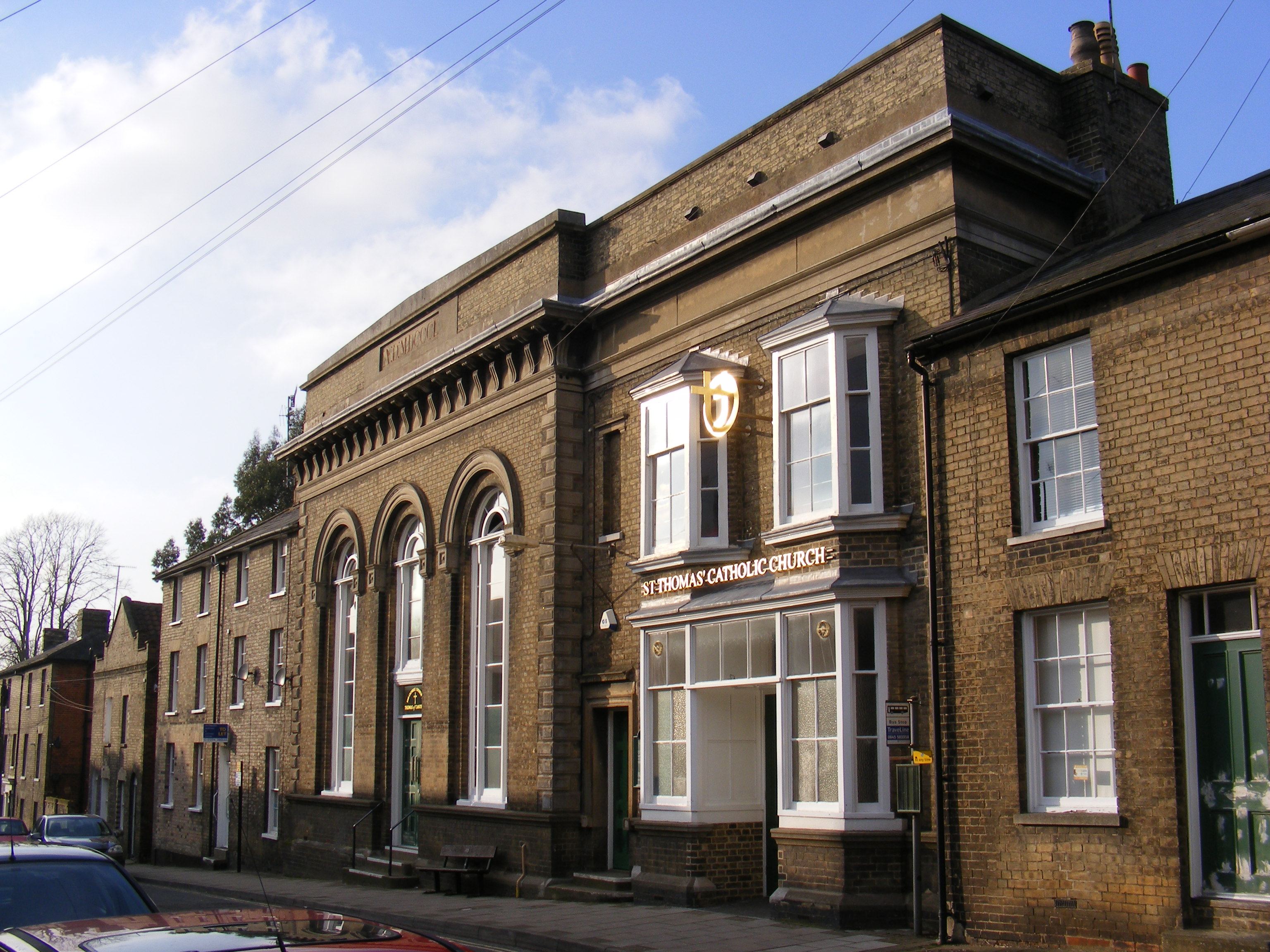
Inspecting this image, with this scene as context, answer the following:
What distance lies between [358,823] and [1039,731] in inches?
614

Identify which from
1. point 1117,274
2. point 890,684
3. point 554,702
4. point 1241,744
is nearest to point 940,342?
point 1117,274

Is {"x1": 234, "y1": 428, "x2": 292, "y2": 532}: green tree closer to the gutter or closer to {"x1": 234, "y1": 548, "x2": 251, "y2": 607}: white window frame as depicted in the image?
{"x1": 234, "y1": 548, "x2": 251, "y2": 607}: white window frame

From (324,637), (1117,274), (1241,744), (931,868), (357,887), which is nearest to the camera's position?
(1241,744)

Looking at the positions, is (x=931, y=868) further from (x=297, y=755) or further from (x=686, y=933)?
(x=297, y=755)

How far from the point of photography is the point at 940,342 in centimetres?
1337

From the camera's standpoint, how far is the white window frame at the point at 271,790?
3005cm

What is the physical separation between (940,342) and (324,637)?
17.9 m

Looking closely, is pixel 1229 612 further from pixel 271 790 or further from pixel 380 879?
pixel 271 790

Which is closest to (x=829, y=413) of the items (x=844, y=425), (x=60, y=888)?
(x=844, y=425)

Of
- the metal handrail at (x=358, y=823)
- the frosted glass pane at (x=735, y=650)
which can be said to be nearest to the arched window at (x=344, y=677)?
the metal handrail at (x=358, y=823)

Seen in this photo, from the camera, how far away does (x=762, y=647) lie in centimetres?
1514

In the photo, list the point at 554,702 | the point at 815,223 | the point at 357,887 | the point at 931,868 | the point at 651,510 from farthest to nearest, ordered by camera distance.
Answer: the point at 357,887 < the point at 554,702 < the point at 651,510 < the point at 815,223 < the point at 931,868

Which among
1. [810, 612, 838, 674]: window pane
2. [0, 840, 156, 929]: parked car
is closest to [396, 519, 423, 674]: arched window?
[810, 612, 838, 674]: window pane

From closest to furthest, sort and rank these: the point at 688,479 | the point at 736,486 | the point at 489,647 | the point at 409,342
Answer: the point at 736,486, the point at 688,479, the point at 489,647, the point at 409,342
